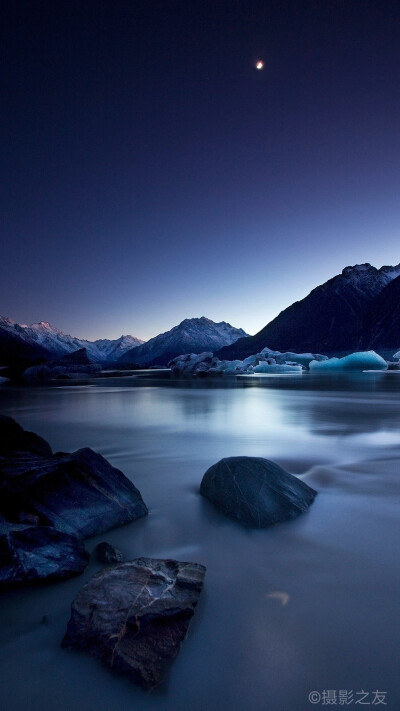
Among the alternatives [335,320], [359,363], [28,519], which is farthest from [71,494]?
[335,320]

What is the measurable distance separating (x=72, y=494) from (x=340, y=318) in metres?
168

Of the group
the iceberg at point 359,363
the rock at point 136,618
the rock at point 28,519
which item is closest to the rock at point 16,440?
the rock at point 28,519

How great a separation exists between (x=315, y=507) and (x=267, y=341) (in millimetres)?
169978

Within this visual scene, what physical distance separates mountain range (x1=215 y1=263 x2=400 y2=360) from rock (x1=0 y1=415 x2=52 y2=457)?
Answer: 5272 inches

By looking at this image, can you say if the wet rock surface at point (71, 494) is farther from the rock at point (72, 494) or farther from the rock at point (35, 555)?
the rock at point (35, 555)

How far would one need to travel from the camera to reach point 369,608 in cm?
210

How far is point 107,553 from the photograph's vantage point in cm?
264

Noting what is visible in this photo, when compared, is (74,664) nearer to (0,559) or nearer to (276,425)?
(0,559)

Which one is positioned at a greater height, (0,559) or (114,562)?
(0,559)

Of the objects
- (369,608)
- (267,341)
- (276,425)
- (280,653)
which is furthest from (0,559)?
(267,341)

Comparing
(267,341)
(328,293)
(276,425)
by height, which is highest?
(328,293)

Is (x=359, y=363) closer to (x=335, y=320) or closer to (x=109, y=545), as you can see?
(x=109, y=545)

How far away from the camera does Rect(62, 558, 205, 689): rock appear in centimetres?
169

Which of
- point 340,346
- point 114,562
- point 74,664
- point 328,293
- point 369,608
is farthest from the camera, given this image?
point 328,293
